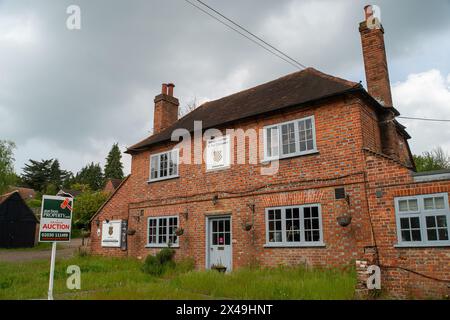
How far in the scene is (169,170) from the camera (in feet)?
53.1

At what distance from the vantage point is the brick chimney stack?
19.7 metres

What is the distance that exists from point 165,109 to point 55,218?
12.5 m

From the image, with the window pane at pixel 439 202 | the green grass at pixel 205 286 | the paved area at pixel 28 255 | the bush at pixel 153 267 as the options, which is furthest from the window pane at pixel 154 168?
the window pane at pixel 439 202

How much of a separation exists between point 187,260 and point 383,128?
29.7ft

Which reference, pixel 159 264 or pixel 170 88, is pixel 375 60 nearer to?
pixel 159 264

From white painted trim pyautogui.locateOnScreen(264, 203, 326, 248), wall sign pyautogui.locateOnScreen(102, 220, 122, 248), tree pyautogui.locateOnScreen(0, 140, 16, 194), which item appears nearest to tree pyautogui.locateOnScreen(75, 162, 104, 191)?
tree pyautogui.locateOnScreen(0, 140, 16, 194)

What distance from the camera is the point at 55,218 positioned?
8.13 meters

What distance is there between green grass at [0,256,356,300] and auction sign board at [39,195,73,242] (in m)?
1.76

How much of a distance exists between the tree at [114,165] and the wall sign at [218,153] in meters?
59.6

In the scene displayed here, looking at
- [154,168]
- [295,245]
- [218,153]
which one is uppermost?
[218,153]

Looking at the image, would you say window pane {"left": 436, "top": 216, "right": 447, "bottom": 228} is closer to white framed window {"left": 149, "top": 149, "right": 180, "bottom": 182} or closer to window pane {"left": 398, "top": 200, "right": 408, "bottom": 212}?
window pane {"left": 398, "top": 200, "right": 408, "bottom": 212}

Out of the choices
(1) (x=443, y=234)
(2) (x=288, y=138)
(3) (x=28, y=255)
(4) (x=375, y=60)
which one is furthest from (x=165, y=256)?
(3) (x=28, y=255)

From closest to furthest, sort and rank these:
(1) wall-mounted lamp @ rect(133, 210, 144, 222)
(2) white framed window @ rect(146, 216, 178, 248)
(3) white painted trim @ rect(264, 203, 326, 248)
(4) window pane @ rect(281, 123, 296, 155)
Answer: (3) white painted trim @ rect(264, 203, 326, 248) < (4) window pane @ rect(281, 123, 296, 155) < (2) white framed window @ rect(146, 216, 178, 248) < (1) wall-mounted lamp @ rect(133, 210, 144, 222)
